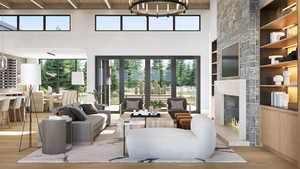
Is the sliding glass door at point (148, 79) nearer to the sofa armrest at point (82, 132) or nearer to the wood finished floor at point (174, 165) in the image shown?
the sofa armrest at point (82, 132)

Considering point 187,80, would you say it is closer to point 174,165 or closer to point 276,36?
point 276,36

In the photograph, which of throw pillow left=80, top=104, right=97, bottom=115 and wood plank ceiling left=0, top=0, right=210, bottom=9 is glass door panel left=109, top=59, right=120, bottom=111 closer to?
wood plank ceiling left=0, top=0, right=210, bottom=9

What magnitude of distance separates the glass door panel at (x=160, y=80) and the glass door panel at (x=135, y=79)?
1.29 feet

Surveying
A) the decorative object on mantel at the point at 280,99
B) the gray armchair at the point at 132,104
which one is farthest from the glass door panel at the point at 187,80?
the decorative object on mantel at the point at 280,99

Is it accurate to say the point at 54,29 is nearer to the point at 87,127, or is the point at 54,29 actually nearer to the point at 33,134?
the point at 33,134

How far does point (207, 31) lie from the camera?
11.1 meters

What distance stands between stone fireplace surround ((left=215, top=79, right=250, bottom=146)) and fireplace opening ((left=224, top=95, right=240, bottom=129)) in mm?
116

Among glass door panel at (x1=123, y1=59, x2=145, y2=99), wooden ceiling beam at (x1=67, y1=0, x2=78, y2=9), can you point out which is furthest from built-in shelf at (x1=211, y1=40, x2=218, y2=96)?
wooden ceiling beam at (x1=67, y1=0, x2=78, y2=9)

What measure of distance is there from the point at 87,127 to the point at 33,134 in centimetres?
203

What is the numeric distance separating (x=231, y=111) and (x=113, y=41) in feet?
19.0

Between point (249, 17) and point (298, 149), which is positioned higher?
point (249, 17)

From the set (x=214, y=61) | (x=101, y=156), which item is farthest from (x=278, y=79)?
(x=214, y=61)

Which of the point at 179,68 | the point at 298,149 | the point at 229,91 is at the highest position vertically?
the point at 179,68

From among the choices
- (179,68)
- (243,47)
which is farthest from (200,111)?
(243,47)
